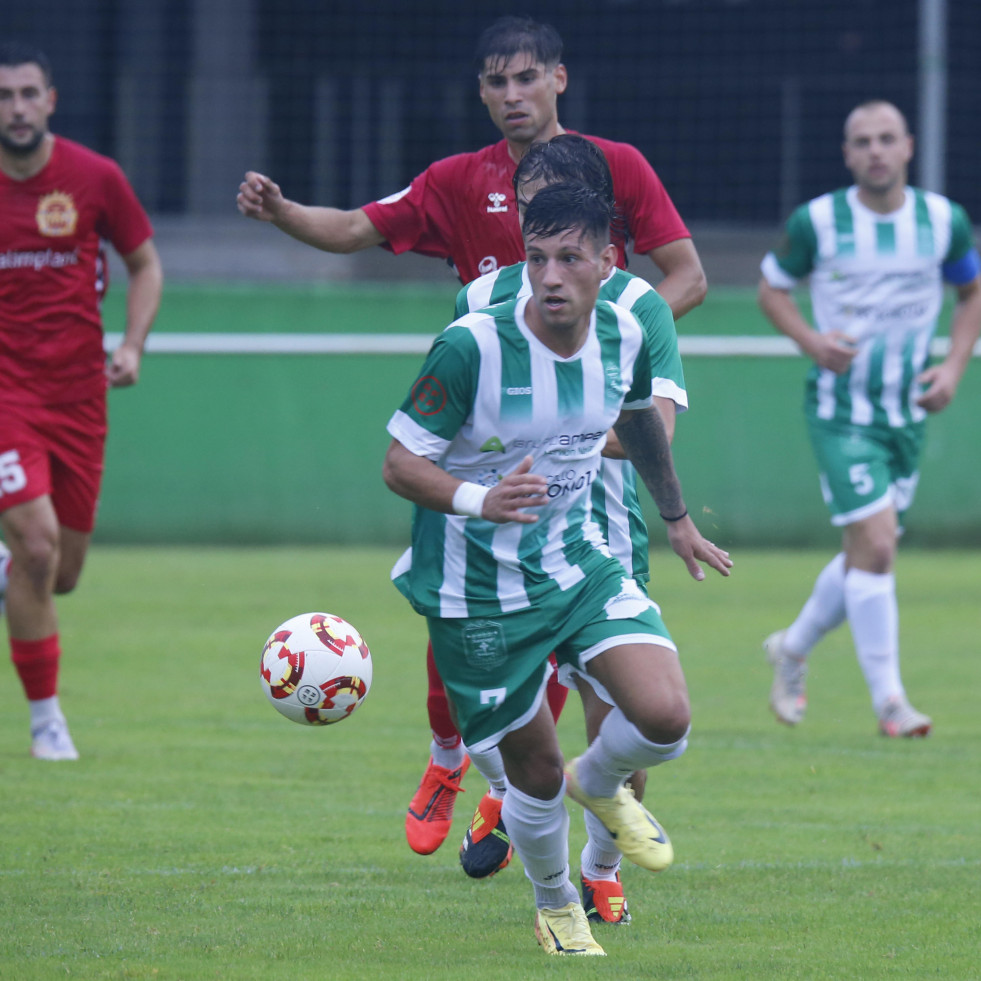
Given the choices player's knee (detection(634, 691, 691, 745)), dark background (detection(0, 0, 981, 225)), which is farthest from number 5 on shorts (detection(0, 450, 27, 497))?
dark background (detection(0, 0, 981, 225))

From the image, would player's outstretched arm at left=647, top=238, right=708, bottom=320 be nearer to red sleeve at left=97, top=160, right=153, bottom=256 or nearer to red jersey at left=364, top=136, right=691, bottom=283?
red jersey at left=364, top=136, right=691, bottom=283

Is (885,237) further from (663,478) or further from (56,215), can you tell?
(663,478)

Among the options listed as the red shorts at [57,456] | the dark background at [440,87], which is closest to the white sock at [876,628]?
the red shorts at [57,456]

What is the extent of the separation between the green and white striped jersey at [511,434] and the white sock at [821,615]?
11.3 feet

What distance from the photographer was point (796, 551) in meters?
13.5

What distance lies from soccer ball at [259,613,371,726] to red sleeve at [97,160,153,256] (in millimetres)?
2522

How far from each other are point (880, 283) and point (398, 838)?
3.63 meters

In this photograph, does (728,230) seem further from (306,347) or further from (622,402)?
(622,402)

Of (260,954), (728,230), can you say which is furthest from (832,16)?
(260,954)

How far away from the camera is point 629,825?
402 centimetres

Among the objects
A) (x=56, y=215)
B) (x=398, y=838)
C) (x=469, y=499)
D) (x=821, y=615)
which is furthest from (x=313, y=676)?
(x=821, y=615)

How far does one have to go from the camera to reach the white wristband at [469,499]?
363 centimetres

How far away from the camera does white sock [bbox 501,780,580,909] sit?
3.94m

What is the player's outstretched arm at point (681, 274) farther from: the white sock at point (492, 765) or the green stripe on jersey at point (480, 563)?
the white sock at point (492, 765)
